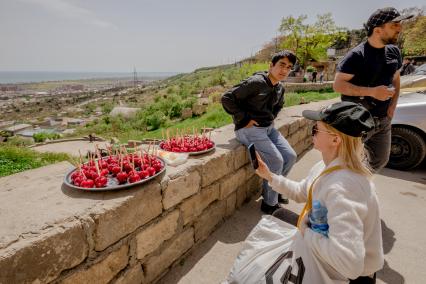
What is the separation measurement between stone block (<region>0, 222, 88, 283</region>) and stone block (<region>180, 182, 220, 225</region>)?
1106 mm

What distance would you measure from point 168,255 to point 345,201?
1795mm

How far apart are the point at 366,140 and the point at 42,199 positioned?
3.33m

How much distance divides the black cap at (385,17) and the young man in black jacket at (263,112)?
99 cm

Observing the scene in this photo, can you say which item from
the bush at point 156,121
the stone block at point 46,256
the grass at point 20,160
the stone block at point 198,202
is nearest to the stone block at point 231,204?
the stone block at point 198,202

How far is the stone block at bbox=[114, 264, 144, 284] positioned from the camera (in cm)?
207

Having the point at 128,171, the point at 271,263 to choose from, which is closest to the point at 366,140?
the point at 271,263

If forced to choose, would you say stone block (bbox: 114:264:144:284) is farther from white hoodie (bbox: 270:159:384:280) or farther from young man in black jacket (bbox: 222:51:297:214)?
young man in black jacket (bbox: 222:51:297:214)

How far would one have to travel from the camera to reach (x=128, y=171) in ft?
7.66

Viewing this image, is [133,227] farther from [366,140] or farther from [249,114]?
[366,140]

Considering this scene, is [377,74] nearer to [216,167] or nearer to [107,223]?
[216,167]

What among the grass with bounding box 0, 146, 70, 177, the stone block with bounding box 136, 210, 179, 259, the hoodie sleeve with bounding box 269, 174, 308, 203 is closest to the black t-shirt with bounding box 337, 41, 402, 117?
the hoodie sleeve with bounding box 269, 174, 308, 203

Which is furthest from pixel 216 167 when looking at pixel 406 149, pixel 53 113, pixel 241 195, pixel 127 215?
pixel 53 113

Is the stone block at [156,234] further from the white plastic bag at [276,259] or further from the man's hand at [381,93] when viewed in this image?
the man's hand at [381,93]

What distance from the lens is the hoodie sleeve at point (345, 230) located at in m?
1.34
